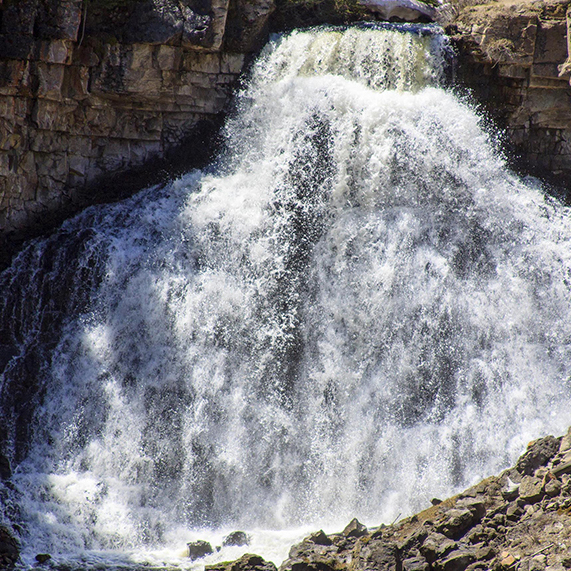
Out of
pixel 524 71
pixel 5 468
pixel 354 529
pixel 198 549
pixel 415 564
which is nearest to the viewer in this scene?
pixel 415 564

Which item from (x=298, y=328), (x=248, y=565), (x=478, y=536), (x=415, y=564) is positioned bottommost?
(x=248, y=565)

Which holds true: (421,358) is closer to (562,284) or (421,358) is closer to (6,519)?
(562,284)

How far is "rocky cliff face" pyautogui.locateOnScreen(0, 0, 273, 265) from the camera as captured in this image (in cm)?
1293

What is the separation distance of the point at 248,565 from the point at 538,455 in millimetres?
3880

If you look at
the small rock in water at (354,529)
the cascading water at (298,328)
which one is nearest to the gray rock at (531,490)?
the cascading water at (298,328)

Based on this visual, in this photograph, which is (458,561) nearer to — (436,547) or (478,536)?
(436,547)

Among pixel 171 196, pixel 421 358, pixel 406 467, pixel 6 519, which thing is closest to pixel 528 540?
pixel 406 467

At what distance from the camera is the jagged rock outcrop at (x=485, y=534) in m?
7.94

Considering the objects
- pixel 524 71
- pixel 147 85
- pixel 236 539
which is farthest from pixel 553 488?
pixel 147 85

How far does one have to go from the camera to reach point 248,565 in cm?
906

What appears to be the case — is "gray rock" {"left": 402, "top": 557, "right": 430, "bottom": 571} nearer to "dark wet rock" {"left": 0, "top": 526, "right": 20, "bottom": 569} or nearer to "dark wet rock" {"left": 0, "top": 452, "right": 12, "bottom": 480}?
"dark wet rock" {"left": 0, "top": 526, "right": 20, "bottom": 569}

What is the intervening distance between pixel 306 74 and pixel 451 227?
419 centimetres

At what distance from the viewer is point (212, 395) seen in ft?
39.0

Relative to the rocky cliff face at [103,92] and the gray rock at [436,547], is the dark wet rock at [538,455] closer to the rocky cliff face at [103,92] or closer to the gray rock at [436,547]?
the gray rock at [436,547]
